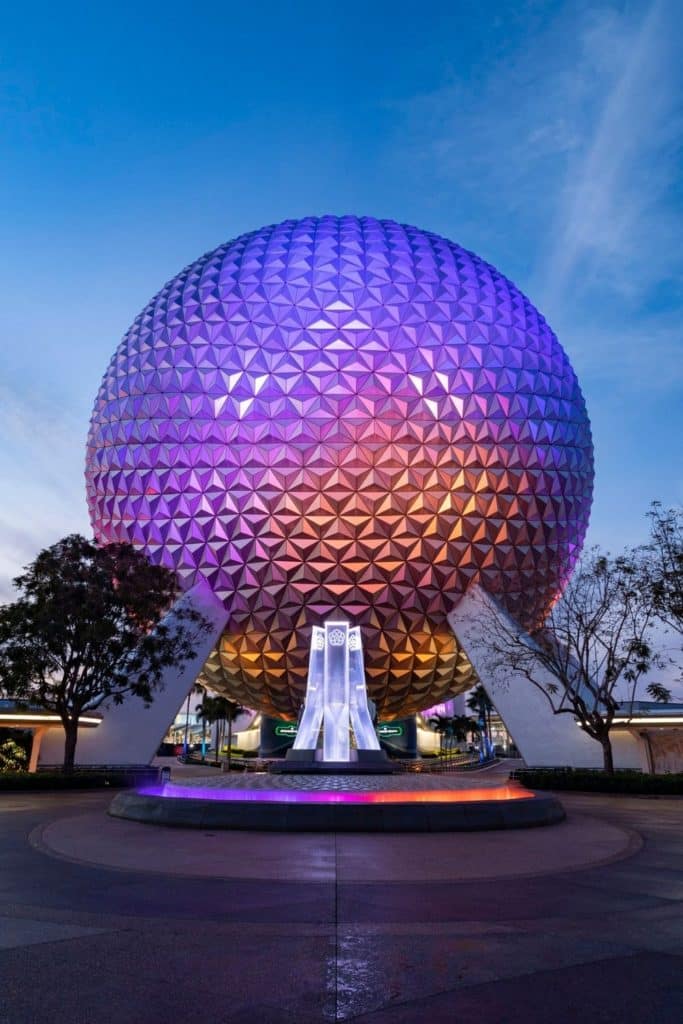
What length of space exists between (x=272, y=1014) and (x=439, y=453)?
22825 mm

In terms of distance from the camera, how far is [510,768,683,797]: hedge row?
21.8 meters

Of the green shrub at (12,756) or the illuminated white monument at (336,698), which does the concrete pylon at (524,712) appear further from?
the green shrub at (12,756)

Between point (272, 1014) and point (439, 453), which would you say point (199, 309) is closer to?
point (439, 453)

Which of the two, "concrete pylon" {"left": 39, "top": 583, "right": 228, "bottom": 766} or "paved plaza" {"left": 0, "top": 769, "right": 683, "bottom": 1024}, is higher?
"concrete pylon" {"left": 39, "top": 583, "right": 228, "bottom": 766}

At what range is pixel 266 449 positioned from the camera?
2573cm

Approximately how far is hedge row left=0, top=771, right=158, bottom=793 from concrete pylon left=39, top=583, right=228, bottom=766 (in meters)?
0.84

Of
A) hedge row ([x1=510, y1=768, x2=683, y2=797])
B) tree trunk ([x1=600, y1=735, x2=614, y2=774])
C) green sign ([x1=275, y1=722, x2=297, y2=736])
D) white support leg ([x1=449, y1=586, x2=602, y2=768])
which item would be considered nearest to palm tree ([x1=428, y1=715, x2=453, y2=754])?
green sign ([x1=275, y1=722, x2=297, y2=736])

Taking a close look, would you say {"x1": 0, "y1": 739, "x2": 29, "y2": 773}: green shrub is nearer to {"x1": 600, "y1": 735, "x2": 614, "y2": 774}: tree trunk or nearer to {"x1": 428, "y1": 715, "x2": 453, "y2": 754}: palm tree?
{"x1": 600, "y1": 735, "x2": 614, "y2": 774}: tree trunk

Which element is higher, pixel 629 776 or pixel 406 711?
pixel 406 711

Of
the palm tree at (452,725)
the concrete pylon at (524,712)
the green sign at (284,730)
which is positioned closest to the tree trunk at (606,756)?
the concrete pylon at (524,712)

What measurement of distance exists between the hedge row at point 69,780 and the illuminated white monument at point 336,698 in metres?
5.40

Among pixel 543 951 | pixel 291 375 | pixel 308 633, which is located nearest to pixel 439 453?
pixel 291 375

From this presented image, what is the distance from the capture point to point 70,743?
77.7 feet

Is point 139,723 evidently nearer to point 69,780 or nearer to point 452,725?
point 69,780
